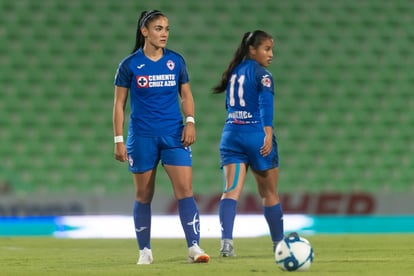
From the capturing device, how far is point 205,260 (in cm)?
546

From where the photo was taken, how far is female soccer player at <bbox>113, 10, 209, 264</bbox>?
5.44m

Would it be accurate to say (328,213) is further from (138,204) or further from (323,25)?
(138,204)

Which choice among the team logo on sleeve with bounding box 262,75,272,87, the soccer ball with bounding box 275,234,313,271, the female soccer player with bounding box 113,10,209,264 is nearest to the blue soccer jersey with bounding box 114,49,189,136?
the female soccer player with bounding box 113,10,209,264

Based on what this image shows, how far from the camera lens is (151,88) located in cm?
545

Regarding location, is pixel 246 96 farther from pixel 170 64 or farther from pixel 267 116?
pixel 170 64

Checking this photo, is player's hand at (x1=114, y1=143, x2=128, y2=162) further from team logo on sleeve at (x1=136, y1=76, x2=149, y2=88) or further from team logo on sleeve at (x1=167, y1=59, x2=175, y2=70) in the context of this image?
team logo on sleeve at (x1=167, y1=59, x2=175, y2=70)

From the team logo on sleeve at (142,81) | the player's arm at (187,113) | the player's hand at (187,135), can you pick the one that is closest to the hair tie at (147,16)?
the team logo on sleeve at (142,81)

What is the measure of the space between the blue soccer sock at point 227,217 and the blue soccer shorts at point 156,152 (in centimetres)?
85

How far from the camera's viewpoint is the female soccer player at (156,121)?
17.9 ft

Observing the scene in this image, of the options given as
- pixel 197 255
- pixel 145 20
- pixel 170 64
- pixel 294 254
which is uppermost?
pixel 145 20

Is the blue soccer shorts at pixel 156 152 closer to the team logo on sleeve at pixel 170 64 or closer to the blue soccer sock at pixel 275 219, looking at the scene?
the team logo on sleeve at pixel 170 64

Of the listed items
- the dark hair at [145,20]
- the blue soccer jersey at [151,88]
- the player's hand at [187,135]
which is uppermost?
the dark hair at [145,20]

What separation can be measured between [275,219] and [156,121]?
120 cm

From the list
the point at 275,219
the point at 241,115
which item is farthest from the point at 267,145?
the point at 275,219
